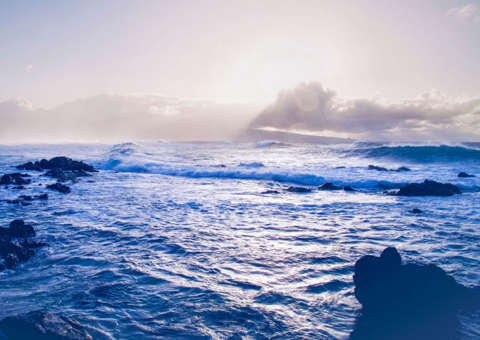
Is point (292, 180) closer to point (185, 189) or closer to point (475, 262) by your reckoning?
point (185, 189)

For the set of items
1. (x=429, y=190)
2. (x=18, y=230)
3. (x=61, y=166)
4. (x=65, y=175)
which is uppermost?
(x=429, y=190)

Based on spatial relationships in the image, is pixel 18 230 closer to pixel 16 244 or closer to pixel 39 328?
pixel 16 244

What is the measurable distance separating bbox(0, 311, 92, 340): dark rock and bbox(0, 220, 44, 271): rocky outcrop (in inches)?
108

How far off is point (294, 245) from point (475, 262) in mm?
3250

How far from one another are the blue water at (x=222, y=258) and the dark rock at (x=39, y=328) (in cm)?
44

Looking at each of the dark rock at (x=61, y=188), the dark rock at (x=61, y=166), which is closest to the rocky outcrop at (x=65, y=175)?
the dark rock at (x=61, y=188)

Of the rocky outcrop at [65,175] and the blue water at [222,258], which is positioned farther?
the rocky outcrop at [65,175]

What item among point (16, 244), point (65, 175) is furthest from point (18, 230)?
point (65, 175)

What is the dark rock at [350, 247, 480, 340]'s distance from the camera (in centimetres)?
361

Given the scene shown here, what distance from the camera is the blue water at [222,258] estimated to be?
3908 mm

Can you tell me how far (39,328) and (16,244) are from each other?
3.70 meters

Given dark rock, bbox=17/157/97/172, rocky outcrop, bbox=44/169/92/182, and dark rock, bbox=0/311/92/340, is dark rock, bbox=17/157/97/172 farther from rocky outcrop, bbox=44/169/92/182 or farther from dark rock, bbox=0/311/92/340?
dark rock, bbox=0/311/92/340

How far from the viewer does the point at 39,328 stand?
3.08m

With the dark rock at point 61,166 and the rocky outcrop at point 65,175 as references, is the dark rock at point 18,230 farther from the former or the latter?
the dark rock at point 61,166
